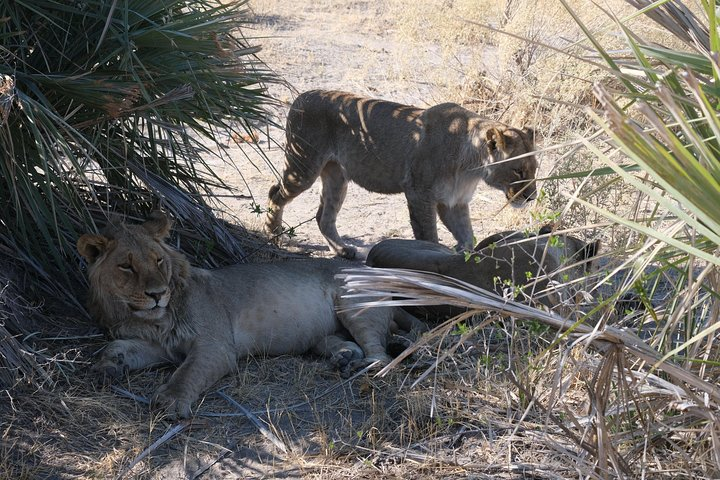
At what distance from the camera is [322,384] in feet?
14.9

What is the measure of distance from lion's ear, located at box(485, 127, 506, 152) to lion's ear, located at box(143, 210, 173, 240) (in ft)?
8.56

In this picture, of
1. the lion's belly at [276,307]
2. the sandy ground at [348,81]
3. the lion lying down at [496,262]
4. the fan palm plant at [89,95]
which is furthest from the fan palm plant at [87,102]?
the lion lying down at [496,262]

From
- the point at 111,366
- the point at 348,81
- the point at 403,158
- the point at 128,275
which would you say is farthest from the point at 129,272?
the point at 348,81

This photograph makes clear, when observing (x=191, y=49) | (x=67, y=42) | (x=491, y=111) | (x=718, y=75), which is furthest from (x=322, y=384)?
(x=491, y=111)

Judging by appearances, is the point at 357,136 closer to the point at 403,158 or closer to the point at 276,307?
the point at 403,158

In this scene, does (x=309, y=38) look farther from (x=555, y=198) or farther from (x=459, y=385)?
(x=459, y=385)

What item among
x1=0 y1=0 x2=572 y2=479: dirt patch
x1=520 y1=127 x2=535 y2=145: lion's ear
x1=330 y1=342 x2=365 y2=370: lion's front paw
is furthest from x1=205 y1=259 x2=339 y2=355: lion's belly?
x1=520 y1=127 x2=535 y2=145: lion's ear

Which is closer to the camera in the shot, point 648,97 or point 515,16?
point 648,97

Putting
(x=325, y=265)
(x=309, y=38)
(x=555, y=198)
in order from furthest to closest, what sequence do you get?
(x=309, y=38), (x=555, y=198), (x=325, y=265)

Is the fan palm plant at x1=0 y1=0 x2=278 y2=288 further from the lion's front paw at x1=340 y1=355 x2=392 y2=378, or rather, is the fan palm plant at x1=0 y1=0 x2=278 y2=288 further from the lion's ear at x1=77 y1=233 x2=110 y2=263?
the lion's front paw at x1=340 y1=355 x2=392 y2=378

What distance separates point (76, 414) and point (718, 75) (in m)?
2.93

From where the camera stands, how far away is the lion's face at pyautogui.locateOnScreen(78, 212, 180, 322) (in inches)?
177

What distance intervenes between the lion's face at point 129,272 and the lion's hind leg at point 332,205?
8.46 ft

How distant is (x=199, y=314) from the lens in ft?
15.6
